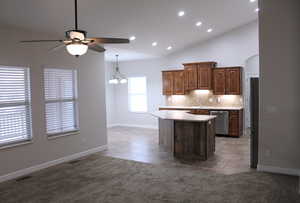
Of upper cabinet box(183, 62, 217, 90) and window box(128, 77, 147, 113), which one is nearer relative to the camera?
upper cabinet box(183, 62, 217, 90)

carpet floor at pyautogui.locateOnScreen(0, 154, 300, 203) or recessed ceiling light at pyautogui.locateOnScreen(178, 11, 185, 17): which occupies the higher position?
recessed ceiling light at pyautogui.locateOnScreen(178, 11, 185, 17)

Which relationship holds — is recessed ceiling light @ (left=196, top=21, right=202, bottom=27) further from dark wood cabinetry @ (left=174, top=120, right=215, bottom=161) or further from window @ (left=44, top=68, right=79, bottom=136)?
window @ (left=44, top=68, right=79, bottom=136)

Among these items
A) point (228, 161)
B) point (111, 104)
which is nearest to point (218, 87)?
point (228, 161)

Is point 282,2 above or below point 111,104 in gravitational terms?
above

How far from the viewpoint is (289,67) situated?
14.4 ft

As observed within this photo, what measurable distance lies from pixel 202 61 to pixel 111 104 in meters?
4.45

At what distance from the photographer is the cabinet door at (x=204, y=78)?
8.36 metres

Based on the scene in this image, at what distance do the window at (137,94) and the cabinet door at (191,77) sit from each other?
221 centimetres

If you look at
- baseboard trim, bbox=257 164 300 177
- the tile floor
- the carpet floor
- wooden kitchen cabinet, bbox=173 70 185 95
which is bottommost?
the carpet floor

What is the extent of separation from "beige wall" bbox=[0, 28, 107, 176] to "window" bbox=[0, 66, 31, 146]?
0.13 meters

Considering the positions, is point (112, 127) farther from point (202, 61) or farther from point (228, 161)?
point (228, 161)

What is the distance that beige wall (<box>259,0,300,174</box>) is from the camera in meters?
4.36

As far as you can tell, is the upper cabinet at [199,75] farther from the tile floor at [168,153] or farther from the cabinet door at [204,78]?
the tile floor at [168,153]

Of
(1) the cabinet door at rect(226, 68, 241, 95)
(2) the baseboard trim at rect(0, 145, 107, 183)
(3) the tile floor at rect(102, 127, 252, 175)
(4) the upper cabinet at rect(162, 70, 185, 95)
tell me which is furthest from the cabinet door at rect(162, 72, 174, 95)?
(2) the baseboard trim at rect(0, 145, 107, 183)
